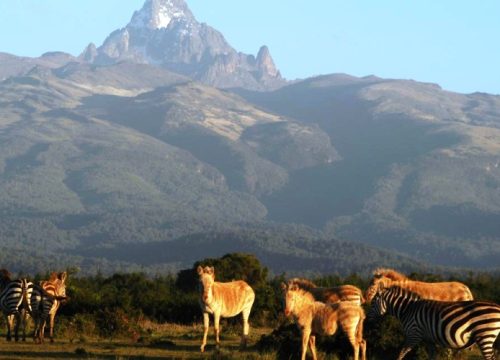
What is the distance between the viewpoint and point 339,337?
1039 inches

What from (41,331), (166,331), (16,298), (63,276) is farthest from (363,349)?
(166,331)

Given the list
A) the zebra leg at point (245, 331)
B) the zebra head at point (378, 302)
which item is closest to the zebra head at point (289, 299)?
the zebra head at point (378, 302)

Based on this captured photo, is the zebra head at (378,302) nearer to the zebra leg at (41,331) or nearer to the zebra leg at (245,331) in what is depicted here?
the zebra leg at (245,331)

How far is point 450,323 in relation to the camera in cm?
2322

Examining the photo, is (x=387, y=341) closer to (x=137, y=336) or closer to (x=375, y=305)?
(x=375, y=305)

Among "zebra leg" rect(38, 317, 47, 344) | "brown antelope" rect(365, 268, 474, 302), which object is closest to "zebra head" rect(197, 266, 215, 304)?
"brown antelope" rect(365, 268, 474, 302)

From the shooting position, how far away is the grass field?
2672 centimetres

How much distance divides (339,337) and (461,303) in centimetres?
386

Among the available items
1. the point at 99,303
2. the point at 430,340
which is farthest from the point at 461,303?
the point at 99,303

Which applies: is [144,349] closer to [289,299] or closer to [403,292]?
[289,299]

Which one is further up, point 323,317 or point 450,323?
point 450,323

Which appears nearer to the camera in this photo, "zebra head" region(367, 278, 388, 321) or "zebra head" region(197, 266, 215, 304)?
"zebra head" region(367, 278, 388, 321)

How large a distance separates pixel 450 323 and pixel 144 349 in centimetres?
938

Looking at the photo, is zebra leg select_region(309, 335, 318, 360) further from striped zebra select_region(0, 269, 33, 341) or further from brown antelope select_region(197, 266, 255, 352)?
striped zebra select_region(0, 269, 33, 341)
